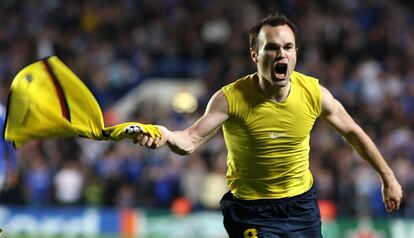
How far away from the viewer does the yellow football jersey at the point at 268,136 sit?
256 inches

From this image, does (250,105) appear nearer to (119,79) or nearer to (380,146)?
(380,146)

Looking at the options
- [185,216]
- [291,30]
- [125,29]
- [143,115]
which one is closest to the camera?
[291,30]

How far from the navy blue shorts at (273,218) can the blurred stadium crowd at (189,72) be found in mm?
6929

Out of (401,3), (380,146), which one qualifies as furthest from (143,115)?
(401,3)

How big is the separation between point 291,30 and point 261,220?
129cm

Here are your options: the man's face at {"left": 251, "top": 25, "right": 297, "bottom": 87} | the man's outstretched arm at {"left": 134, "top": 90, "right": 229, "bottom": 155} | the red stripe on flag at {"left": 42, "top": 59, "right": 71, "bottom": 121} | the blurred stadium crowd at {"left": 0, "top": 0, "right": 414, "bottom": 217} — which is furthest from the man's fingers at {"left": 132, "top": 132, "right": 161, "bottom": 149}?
the blurred stadium crowd at {"left": 0, "top": 0, "right": 414, "bottom": 217}

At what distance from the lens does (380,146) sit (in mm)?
14352

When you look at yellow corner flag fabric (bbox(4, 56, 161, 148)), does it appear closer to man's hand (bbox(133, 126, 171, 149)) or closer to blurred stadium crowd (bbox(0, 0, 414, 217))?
man's hand (bbox(133, 126, 171, 149))

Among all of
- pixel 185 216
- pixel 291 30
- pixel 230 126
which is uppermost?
pixel 291 30

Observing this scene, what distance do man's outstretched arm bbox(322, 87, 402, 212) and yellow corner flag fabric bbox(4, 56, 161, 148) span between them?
51.1 inches

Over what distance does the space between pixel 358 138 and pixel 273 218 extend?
2.68 feet

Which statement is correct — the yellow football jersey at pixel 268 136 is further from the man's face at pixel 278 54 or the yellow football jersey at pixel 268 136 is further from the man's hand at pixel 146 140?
the man's hand at pixel 146 140

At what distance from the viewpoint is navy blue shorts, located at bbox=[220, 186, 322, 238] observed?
653 centimetres

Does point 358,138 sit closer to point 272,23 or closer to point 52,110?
point 272,23
